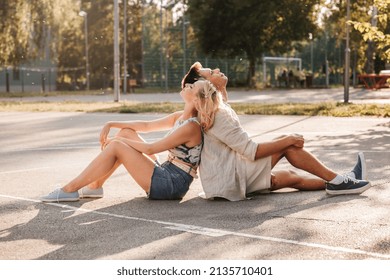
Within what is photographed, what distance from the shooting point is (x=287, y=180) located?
8203 mm

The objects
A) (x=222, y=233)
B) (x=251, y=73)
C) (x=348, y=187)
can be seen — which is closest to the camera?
(x=222, y=233)

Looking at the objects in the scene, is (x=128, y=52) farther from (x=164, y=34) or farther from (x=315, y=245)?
(x=315, y=245)

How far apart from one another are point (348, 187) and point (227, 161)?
1.28 meters

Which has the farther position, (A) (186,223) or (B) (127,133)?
(B) (127,133)

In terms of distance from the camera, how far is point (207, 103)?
24.5 ft

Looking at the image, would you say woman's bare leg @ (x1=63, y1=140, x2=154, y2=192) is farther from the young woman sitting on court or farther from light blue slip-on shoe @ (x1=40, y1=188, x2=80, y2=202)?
light blue slip-on shoe @ (x1=40, y1=188, x2=80, y2=202)

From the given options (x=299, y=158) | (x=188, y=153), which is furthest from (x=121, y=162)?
(x=299, y=158)

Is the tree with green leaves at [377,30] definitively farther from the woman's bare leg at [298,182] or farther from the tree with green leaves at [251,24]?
the tree with green leaves at [251,24]

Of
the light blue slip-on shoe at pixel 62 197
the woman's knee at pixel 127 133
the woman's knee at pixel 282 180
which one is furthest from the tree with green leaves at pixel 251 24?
the light blue slip-on shoe at pixel 62 197

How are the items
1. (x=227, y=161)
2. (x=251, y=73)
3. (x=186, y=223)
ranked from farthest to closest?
(x=251, y=73) < (x=227, y=161) < (x=186, y=223)

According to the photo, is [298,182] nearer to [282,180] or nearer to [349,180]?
[282,180]

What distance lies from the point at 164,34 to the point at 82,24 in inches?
519

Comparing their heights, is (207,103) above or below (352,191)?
above
